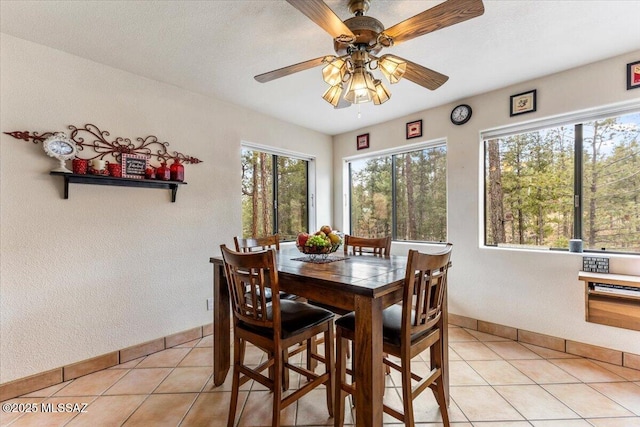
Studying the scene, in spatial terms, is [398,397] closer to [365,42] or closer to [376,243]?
[376,243]

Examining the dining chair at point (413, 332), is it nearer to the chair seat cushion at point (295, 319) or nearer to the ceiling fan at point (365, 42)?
the chair seat cushion at point (295, 319)

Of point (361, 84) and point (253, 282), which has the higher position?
point (361, 84)

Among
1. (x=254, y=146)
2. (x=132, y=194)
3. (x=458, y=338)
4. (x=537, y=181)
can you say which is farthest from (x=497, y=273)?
(x=132, y=194)

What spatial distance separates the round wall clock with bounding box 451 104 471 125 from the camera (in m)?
2.95

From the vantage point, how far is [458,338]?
2.76 m

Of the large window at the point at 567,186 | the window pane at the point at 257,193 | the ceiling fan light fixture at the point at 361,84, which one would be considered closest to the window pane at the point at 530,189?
the large window at the point at 567,186

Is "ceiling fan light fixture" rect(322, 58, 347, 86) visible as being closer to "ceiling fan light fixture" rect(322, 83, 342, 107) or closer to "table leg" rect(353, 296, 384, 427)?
"ceiling fan light fixture" rect(322, 83, 342, 107)

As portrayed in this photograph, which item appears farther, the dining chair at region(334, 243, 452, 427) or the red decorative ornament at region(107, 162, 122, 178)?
the red decorative ornament at region(107, 162, 122, 178)

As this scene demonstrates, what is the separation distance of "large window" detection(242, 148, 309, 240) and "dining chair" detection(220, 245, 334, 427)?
174 centimetres

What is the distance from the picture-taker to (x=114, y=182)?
2.27 m

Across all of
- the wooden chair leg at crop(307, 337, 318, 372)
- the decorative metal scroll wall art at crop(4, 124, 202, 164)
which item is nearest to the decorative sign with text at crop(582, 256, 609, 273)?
the wooden chair leg at crop(307, 337, 318, 372)

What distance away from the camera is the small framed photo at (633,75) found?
2133 mm

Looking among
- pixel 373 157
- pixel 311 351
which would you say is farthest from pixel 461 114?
pixel 311 351

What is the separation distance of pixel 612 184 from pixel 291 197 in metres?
3.18
